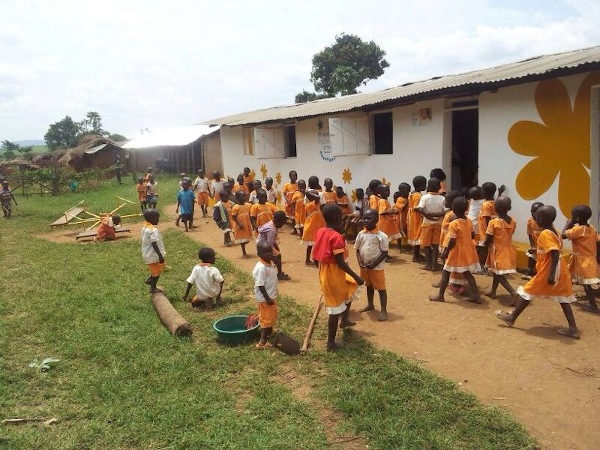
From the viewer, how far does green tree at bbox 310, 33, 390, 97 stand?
29906 millimetres

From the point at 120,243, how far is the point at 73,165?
22.4 m

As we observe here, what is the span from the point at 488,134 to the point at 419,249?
7.27 ft

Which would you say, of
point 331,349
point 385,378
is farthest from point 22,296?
point 385,378

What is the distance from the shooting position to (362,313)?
6008 mm

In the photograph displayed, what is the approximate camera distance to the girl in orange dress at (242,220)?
30.6 ft

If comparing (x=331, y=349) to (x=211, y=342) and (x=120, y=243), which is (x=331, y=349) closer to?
(x=211, y=342)

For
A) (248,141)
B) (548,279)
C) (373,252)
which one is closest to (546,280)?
(548,279)

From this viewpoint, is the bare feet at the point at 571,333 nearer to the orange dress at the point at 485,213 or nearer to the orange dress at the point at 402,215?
the orange dress at the point at 485,213

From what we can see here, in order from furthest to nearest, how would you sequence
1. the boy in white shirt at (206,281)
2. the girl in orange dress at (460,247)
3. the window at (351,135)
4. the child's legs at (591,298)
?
the window at (351,135)
the boy in white shirt at (206,281)
the girl in orange dress at (460,247)
the child's legs at (591,298)

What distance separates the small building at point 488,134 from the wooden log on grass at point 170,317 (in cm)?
530

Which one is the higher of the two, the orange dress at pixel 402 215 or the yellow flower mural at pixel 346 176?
the yellow flower mural at pixel 346 176

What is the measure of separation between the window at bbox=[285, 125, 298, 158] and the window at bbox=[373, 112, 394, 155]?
3.93 metres

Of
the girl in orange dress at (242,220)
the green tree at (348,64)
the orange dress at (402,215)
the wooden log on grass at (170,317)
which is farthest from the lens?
the green tree at (348,64)

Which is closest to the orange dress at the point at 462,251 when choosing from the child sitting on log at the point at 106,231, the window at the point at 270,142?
the window at the point at 270,142
